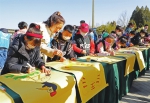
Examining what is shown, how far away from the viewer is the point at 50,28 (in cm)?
228

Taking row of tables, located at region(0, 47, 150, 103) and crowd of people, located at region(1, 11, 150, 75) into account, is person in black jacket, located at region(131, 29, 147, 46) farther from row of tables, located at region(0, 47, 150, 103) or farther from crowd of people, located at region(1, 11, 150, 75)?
row of tables, located at region(0, 47, 150, 103)

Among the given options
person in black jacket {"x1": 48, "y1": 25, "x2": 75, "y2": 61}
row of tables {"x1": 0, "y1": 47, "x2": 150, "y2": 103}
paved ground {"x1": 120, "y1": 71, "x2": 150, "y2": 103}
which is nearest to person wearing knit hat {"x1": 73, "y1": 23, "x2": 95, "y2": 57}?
person in black jacket {"x1": 48, "y1": 25, "x2": 75, "y2": 61}

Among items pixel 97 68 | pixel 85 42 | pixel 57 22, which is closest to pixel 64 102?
pixel 97 68

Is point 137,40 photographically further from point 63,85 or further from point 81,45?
point 63,85

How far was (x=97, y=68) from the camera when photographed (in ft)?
7.25

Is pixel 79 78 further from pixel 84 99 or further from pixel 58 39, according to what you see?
pixel 58 39

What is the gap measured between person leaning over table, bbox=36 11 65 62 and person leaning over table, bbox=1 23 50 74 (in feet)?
1.04

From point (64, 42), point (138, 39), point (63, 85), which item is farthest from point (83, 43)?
point (138, 39)

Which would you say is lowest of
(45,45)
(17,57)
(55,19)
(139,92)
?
(139,92)

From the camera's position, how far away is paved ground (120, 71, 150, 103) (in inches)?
135

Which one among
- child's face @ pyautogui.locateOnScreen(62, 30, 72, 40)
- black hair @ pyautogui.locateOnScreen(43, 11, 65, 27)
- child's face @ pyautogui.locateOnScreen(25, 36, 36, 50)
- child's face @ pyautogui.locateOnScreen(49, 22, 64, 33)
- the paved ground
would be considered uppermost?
black hair @ pyautogui.locateOnScreen(43, 11, 65, 27)

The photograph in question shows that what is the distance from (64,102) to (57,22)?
101cm

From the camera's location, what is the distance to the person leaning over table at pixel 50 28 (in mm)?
2201

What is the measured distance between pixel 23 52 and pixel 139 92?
2974 millimetres
